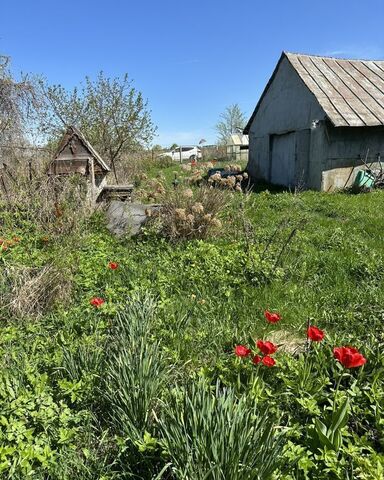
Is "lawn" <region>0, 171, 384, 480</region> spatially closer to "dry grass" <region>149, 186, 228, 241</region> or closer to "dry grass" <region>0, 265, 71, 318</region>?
"dry grass" <region>0, 265, 71, 318</region>

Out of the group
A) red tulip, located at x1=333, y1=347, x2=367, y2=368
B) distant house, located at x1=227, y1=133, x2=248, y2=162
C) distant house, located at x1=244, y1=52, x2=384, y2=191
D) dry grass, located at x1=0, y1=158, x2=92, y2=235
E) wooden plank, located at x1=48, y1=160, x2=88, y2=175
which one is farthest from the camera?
distant house, located at x1=227, y1=133, x2=248, y2=162

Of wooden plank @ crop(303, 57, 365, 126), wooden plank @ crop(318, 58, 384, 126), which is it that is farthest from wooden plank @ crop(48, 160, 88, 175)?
wooden plank @ crop(318, 58, 384, 126)

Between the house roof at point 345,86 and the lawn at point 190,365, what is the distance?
295 inches

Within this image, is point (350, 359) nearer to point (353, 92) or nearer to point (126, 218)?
point (126, 218)

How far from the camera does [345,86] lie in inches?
516

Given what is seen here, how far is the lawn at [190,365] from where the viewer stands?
1.81 metres

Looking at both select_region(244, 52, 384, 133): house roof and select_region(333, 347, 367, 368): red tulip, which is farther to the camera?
select_region(244, 52, 384, 133): house roof

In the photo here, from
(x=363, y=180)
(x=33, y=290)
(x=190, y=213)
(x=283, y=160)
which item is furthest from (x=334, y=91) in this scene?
(x=33, y=290)

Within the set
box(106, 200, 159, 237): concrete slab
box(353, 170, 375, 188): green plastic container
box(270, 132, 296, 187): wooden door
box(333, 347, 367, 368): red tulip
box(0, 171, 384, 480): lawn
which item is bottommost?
box(0, 171, 384, 480): lawn

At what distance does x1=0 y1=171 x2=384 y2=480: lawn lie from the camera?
181cm

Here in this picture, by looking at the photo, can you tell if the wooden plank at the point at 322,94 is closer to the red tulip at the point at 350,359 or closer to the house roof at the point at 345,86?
the house roof at the point at 345,86

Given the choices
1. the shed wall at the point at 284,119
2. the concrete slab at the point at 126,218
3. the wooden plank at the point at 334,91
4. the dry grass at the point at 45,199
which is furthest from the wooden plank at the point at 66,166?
the wooden plank at the point at 334,91

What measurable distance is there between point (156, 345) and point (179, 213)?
3404 mm

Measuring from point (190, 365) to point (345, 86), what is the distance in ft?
43.4
